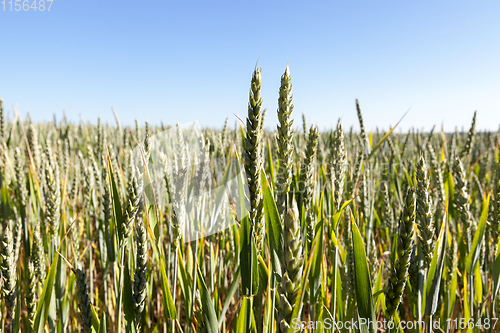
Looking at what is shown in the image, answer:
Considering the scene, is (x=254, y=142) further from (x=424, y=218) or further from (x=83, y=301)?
(x=83, y=301)

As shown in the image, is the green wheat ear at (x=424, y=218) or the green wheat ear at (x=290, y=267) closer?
the green wheat ear at (x=290, y=267)

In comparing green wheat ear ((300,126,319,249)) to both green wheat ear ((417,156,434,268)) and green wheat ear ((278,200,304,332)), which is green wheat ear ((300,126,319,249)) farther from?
green wheat ear ((278,200,304,332))

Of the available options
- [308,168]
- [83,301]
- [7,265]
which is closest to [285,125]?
[308,168]

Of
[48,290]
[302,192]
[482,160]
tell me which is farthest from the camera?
[482,160]

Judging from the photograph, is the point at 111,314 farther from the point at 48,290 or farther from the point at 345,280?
the point at 345,280

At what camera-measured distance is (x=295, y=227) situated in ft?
1.44

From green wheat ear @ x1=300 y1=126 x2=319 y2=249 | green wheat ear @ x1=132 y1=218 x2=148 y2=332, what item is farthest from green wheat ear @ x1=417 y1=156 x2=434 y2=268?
green wheat ear @ x1=132 y1=218 x2=148 y2=332

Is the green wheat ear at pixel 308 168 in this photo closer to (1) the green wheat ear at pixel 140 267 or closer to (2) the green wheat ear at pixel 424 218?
(2) the green wheat ear at pixel 424 218

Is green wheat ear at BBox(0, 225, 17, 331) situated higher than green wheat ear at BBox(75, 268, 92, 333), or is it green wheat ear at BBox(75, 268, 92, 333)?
green wheat ear at BBox(0, 225, 17, 331)

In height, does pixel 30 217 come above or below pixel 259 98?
below

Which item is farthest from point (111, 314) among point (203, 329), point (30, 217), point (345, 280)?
point (345, 280)

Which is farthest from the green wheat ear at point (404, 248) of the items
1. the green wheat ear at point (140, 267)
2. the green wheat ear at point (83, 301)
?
the green wheat ear at point (83, 301)

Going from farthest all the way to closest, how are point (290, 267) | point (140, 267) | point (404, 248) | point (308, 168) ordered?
point (308, 168) < point (140, 267) < point (404, 248) < point (290, 267)

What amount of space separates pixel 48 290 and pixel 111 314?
0.78 meters
